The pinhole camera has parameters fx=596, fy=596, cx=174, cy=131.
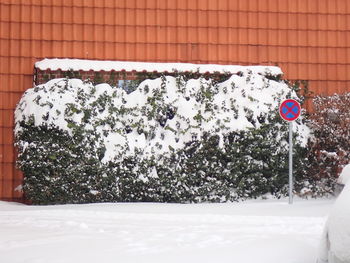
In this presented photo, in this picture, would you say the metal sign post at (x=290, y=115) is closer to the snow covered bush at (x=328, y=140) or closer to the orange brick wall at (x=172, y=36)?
the snow covered bush at (x=328, y=140)

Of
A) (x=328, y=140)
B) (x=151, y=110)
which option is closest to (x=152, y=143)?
(x=151, y=110)

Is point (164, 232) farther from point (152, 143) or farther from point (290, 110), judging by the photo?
point (290, 110)

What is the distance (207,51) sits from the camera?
43.8 ft

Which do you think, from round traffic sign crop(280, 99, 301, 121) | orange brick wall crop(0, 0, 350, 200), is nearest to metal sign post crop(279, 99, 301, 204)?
round traffic sign crop(280, 99, 301, 121)

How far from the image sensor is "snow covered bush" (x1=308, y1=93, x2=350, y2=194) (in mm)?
11898

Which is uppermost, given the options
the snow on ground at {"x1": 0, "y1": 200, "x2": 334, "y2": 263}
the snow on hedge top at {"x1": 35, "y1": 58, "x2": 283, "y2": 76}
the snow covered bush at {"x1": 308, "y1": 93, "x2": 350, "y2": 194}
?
the snow on hedge top at {"x1": 35, "y1": 58, "x2": 283, "y2": 76}

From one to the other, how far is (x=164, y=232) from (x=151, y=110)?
4.03m

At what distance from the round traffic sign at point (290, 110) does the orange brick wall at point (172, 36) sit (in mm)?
2699

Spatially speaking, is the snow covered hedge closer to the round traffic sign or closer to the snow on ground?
the snow on ground

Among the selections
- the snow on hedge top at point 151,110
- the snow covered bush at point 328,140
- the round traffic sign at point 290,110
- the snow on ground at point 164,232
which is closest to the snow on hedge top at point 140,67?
the snow on hedge top at point 151,110

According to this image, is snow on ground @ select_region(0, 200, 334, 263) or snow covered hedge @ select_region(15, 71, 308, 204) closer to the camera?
snow on ground @ select_region(0, 200, 334, 263)

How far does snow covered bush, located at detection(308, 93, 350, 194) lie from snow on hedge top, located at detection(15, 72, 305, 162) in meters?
0.49

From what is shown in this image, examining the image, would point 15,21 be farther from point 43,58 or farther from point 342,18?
point 342,18

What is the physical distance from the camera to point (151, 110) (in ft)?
38.2
